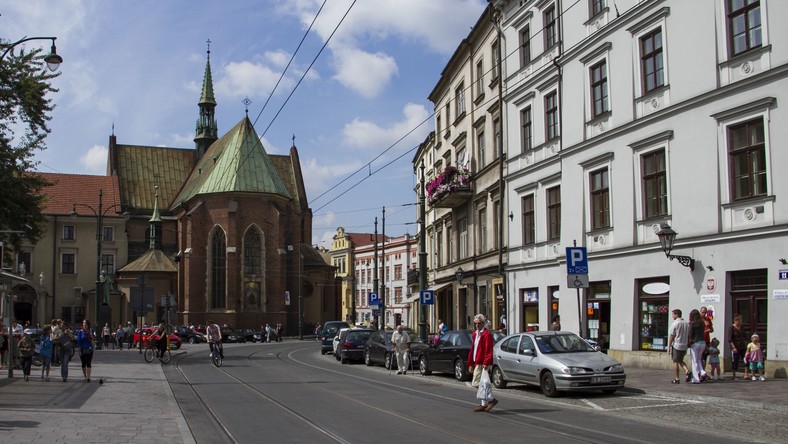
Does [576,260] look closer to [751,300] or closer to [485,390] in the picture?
[751,300]

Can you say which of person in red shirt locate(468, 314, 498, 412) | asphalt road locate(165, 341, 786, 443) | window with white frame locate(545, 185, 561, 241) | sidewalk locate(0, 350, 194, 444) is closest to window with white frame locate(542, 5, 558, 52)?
window with white frame locate(545, 185, 561, 241)

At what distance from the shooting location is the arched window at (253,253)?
69.4 meters

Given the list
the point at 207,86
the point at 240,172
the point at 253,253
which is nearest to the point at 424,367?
the point at 253,253

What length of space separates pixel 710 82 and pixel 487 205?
48.4 feet

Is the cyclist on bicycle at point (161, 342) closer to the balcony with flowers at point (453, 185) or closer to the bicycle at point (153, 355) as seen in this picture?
the bicycle at point (153, 355)

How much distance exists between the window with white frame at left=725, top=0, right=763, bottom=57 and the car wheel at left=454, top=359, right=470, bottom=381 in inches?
400

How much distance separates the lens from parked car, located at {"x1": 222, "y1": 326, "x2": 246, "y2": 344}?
62938 millimetres

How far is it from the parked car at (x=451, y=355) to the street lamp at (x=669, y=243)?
4.92 m

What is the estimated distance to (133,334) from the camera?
177ft

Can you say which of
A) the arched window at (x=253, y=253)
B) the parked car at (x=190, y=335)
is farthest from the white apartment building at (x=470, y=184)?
the arched window at (x=253, y=253)

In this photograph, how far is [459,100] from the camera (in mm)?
38781

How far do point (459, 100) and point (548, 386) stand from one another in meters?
24.3

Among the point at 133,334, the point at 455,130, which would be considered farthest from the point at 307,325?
the point at 455,130

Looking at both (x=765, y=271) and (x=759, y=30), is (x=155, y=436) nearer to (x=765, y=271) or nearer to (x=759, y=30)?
(x=765, y=271)
